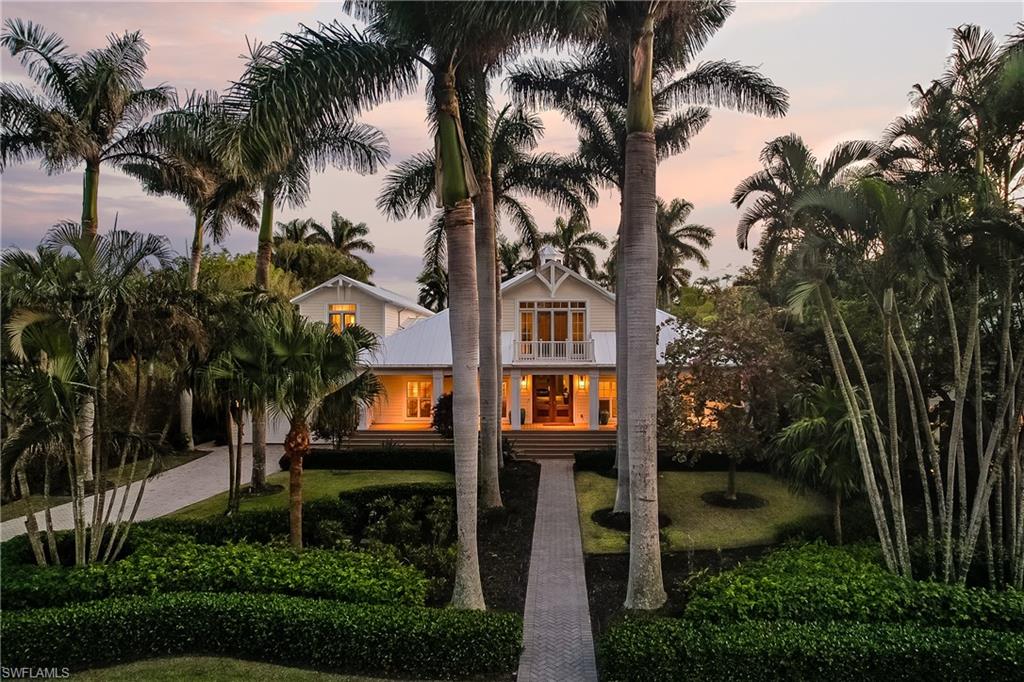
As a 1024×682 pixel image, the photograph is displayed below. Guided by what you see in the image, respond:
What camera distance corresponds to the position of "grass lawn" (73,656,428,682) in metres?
6.35

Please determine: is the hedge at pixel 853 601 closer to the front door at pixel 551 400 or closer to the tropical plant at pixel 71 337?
the tropical plant at pixel 71 337

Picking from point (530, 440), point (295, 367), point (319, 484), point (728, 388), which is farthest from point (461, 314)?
point (530, 440)

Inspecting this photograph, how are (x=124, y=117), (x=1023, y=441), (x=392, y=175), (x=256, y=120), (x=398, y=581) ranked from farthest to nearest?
(x=392, y=175) → (x=124, y=117) → (x=1023, y=441) → (x=398, y=581) → (x=256, y=120)

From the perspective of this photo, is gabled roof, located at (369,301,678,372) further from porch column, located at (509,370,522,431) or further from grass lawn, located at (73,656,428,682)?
grass lawn, located at (73,656,428,682)

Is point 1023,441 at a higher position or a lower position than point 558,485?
higher

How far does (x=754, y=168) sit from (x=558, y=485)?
10.2 metres

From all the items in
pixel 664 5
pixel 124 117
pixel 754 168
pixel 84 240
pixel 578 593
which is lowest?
pixel 578 593

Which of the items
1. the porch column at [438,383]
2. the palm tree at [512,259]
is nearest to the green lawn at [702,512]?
the porch column at [438,383]

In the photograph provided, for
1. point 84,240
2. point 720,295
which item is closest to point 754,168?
point 720,295

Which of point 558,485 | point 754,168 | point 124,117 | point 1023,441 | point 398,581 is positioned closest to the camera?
point 398,581

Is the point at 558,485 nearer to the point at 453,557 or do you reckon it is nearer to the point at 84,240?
the point at 453,557

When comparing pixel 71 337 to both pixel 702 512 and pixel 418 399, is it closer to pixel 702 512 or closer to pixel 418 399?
pixel 702 512

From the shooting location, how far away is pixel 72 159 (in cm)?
1373

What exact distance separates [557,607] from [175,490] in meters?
13.6
